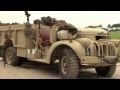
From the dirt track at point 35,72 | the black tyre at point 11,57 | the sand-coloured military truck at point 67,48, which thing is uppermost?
the sand-coloured military truck at point 67,48

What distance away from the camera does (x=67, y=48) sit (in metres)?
9.20

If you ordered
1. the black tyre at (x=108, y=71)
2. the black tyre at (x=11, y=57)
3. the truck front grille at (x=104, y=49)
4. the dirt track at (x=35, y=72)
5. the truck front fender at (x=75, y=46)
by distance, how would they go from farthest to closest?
the black tyre at (x=11, y=57) → the black tyre at (x=108, y=71) → the dirt track at (x=35, y=72) → the truck front grille at (x=104, y=49) → the truck front fender at (x=75, y=46)

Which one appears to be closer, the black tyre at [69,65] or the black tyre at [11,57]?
the black tyre at [69,65]

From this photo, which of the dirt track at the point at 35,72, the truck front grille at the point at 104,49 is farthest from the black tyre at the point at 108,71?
the truck front grille at the point at 104,49

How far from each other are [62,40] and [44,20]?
8.99 feet

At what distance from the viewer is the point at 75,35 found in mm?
9250

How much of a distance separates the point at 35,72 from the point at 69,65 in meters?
2.20

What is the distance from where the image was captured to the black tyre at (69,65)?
8789 mm

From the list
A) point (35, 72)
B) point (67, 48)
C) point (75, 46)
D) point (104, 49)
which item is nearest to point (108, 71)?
point (104, 49)

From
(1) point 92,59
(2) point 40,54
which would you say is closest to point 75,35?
(1) point 92,59

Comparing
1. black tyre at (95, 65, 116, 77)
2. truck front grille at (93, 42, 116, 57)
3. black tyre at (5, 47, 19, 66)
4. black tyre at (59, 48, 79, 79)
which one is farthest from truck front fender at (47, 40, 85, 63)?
black tyre at (5, 47, 19, 66)

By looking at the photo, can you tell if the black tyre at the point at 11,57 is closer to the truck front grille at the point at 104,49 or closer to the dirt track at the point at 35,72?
the dirt track at the point at 35,72

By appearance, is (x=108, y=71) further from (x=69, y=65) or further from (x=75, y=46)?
(x=75, y=46)

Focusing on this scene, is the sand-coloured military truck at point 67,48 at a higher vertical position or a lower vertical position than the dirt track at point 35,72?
higher
